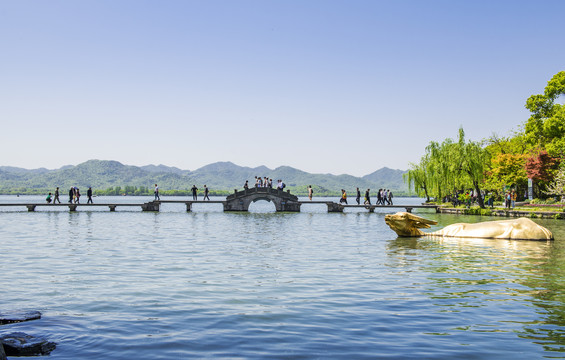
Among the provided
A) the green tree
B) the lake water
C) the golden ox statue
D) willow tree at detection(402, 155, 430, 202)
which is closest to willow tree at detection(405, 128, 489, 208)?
the green tree

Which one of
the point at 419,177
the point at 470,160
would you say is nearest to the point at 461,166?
the point at 470,160

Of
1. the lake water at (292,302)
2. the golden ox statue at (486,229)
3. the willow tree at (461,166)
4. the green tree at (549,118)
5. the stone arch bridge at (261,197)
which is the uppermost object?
the green tree at (549,118)

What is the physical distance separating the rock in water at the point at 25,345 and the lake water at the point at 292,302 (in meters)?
0.26

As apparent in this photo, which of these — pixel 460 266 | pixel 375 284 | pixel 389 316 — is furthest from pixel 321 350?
pixel 460 266

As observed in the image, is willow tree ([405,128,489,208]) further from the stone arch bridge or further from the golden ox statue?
the golden ox statue

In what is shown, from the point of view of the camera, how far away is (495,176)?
216 feet

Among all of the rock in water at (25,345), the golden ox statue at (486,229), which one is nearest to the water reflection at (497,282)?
the golden ox statue at (486,229)

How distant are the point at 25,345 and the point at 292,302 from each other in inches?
226

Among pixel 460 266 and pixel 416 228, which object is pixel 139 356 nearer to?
pixel 460 266

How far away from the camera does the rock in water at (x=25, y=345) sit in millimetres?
8023

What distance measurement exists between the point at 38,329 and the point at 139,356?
2728 mm

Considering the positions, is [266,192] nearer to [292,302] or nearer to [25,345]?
[292,302]

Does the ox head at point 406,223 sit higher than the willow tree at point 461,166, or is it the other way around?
the willow tree at point 461,166

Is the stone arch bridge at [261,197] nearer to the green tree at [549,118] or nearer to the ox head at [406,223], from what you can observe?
the green tree at [549,118]
